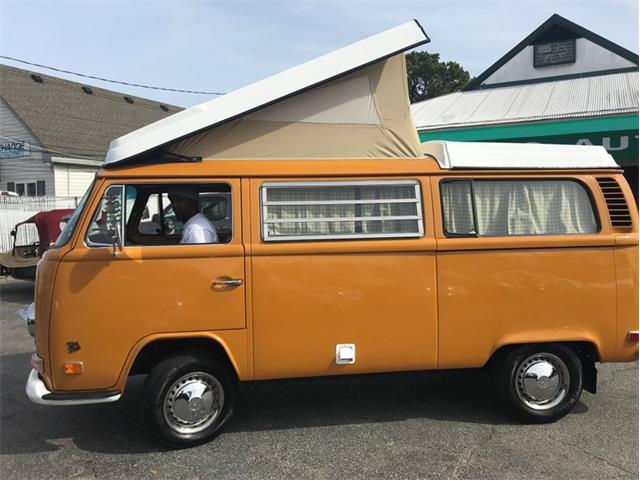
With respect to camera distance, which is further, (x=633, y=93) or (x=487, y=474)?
(x=633, y=93)

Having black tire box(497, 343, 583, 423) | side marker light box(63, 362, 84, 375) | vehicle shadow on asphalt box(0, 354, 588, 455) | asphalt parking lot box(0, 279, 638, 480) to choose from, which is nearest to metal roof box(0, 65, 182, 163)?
vehicle shadow on asphalt box(0, 354, 588, 455)

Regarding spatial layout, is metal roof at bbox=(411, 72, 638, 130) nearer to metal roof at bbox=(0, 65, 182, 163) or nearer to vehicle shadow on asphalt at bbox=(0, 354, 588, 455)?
vehicle shadow on asphalt at bbox=(0, 354, 588, 455)

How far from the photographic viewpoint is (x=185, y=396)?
13.3ft

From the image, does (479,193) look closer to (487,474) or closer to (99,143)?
(487,474)

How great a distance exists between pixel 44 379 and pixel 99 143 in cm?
1980

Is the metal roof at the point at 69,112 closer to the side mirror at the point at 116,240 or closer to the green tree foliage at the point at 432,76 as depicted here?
the side mirror at the point at 116,240

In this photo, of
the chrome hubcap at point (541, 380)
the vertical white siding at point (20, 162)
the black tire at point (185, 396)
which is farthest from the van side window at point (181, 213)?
the vertical white siding at point (20, 162)

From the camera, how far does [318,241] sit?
413 cm

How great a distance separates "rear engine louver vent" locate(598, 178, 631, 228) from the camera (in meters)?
4.49

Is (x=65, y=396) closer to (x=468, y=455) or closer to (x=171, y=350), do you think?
(x=171, y=350)

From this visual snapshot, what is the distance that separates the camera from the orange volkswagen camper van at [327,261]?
3.88 metres

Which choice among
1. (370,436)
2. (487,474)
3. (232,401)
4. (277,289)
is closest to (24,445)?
(232,401)

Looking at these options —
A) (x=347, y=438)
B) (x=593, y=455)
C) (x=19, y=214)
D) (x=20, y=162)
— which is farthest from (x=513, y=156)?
(x=20, y=162)

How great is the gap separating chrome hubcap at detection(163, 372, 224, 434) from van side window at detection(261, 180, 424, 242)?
1.24 m
